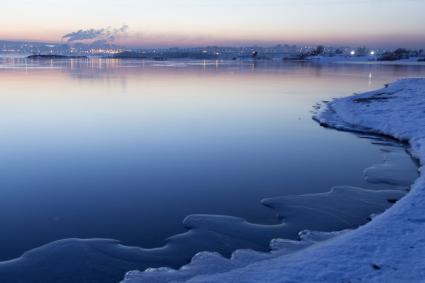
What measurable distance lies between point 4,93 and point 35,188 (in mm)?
21422

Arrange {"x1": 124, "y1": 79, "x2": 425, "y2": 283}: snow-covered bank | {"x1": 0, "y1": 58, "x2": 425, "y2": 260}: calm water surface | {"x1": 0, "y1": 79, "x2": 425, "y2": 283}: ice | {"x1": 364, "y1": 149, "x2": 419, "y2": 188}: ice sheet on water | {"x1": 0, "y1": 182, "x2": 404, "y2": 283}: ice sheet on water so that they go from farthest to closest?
{"x1": 364, "y1": 149, "x2": 419, "y2": 188}: ice sheet on water, {"x1": 0, "y1": 58, "x2": 425, "y2": 260}: calm water surface, {"x1": 0, "y1": 182, "x2": 404, "y2": 283}: ice sheet on water, {"x1": 0, "y1": 79, "x2": 425, "y2": 283}: ice, {"x1": 124, "y1": 79, "x2": 425, "y2": 283}: snow-covered bank

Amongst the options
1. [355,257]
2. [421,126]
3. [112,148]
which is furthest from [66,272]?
[421,126]

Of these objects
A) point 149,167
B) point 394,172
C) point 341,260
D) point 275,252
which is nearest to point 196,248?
point 275,252

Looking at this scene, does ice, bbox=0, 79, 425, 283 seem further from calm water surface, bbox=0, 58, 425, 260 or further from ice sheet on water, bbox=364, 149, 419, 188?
ice sheet on water, bbox=364, 149, 419, 188

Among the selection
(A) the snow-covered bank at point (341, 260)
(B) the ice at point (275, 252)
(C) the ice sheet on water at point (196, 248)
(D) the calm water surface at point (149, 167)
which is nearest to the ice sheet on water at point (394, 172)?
(D) the calm water surface at point (149, 167)

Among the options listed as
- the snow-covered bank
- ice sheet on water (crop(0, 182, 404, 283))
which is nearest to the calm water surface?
ice sheet on water (crop(0, 182, 404, 283))

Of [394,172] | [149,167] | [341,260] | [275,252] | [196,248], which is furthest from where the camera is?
[149,167]

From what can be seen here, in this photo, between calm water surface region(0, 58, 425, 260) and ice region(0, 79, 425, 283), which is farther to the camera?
calm water surface region(0, 58, 425, 260)

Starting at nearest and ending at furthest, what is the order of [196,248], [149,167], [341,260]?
[341,260] < [196,248] < [149,167]

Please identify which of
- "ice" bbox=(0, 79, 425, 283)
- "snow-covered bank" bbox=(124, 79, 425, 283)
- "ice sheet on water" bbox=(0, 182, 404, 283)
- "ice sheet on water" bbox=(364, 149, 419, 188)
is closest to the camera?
"snow-covered bank" bbox=(124, 79, 425, 283)

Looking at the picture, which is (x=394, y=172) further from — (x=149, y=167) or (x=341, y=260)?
(x=149, y=167)

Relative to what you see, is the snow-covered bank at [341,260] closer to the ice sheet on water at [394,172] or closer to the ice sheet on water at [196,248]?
the ice sheet on water at [196,248]

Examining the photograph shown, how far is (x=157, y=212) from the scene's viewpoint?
7.06 m

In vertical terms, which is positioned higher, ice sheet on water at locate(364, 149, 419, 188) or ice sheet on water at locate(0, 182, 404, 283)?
ice sheet on water at locate(364, 149, 419, 188)
